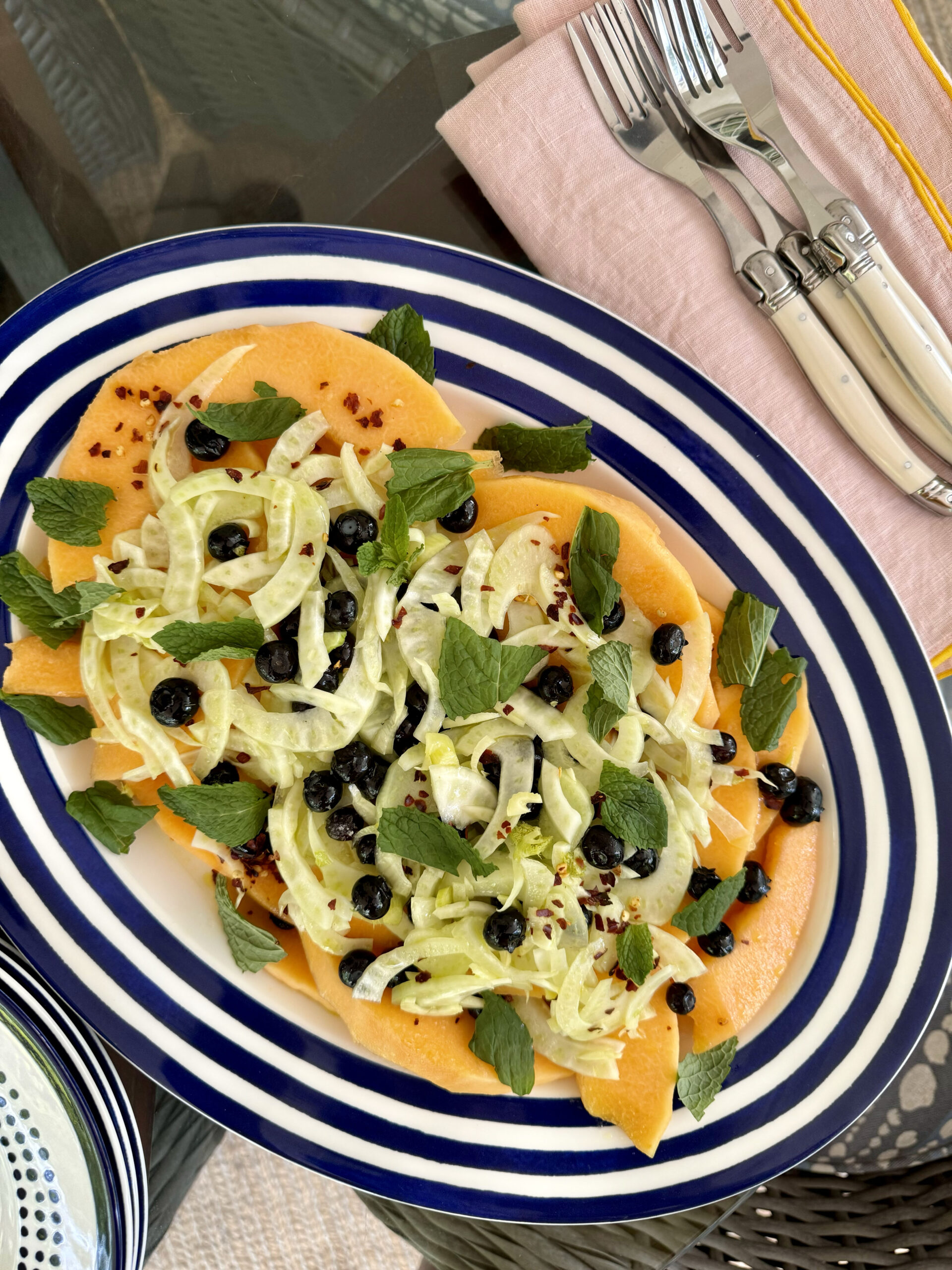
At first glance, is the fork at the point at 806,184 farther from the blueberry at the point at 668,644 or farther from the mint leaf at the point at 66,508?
the mint leaf at the point at 66,508

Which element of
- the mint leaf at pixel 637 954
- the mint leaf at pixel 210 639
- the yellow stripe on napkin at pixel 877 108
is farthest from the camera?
the yellow stripe on napkin at pixel 877 108

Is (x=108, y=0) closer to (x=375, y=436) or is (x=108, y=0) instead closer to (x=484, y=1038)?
(x=375, y=436)

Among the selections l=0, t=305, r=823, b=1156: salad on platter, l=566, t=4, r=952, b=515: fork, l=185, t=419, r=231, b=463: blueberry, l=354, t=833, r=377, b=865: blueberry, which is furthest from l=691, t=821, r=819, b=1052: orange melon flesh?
l=185, t=419, r=231, b=463: blueberry

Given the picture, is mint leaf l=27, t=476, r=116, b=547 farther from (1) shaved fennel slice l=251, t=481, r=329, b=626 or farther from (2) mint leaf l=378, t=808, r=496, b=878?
(2) mint leaf l=378, t=808, r=496, b=878

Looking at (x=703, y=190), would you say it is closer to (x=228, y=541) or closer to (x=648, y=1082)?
(x=228, y=541)

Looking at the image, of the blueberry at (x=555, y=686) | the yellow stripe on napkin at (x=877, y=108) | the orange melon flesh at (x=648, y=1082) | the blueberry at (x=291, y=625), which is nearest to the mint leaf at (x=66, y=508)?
the blueberry at (x=291, y=625)

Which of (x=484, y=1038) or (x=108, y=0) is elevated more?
(x=108, y=0)

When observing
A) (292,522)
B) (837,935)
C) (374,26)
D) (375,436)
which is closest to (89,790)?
(292,522)
